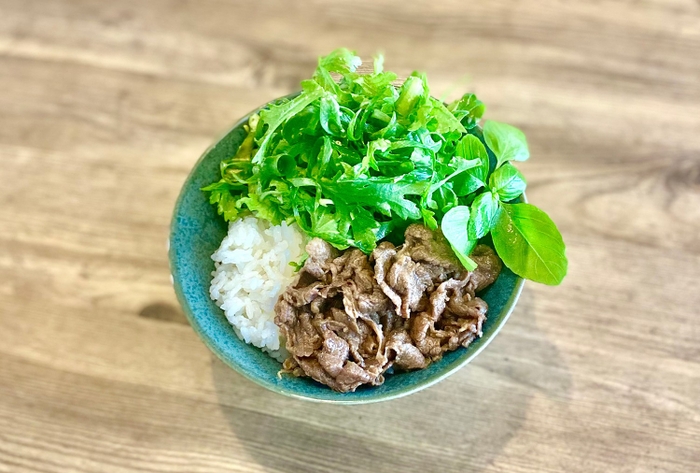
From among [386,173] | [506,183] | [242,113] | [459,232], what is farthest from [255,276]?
[242,113]

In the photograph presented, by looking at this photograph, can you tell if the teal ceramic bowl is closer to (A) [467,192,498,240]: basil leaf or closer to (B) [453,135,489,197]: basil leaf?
(A) [467,192,498,240]: basil leaf

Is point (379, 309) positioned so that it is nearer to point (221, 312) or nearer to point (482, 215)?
point (482, 215)

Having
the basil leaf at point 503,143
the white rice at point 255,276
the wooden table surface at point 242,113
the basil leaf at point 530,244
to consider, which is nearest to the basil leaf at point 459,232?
the basil leaf at point 530,244

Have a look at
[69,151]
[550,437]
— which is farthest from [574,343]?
[69,151]

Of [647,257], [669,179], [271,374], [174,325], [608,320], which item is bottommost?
[174,325]

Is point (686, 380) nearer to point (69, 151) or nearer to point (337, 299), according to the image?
point (337, 299)

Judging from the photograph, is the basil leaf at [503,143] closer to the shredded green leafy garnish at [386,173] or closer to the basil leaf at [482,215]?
the shredded green leafy garnish at [386,173]
